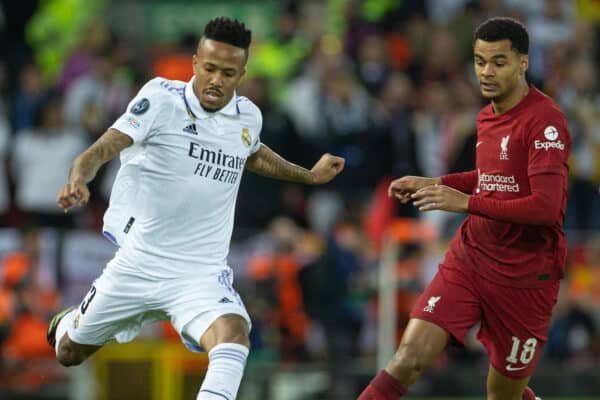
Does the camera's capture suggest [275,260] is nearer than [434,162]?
Yes

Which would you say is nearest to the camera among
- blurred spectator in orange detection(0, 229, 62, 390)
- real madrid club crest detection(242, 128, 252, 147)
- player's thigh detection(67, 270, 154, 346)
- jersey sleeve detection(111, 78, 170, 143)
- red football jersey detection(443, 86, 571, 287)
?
red football jersey detection(443, 86, 571, 287)

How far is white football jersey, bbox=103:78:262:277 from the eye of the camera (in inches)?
292

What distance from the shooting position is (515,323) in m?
7.41

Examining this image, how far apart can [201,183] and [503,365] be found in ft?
6.84

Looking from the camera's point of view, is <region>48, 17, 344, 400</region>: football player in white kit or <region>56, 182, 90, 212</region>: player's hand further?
<region>48, 17, 344, 400</region>: football player in white kit

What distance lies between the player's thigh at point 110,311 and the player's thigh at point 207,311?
0.21 m

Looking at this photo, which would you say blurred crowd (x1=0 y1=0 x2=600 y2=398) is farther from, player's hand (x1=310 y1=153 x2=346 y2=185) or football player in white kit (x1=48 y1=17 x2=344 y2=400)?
football player in white kit (x1=48 y1=17 x2=344 y2=400)

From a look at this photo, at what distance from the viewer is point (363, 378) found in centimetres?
1256

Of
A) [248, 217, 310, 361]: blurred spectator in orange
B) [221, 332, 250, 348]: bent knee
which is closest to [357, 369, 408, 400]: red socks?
[221, 332, 250, 348]: bent knee

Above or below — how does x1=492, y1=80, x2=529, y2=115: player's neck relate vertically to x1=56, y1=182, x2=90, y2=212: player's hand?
above

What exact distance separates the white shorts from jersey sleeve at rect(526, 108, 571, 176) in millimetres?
1902

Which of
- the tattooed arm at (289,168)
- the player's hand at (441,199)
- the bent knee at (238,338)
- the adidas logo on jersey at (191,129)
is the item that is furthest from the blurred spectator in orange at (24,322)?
the player's hand at (441,199)

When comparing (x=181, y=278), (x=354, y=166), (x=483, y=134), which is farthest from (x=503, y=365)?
(x=354, y=166)

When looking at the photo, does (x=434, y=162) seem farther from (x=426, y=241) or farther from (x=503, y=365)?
(x=503, y=365)
